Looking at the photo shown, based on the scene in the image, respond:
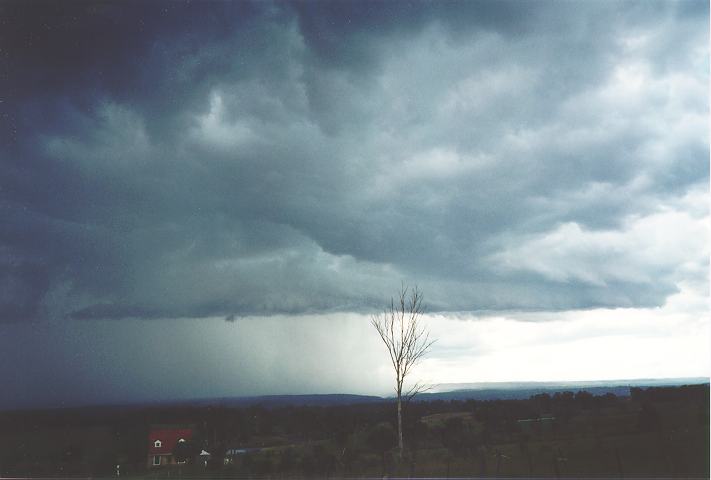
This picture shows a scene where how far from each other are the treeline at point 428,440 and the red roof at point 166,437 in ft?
4.32

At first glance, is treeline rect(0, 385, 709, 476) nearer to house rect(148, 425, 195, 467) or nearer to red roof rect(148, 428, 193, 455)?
house rect(148, 425, 195, 467)

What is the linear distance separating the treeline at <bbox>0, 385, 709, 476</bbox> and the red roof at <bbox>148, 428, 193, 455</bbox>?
51.8 inches

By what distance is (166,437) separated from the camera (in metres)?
72.3

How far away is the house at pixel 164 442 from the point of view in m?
70.0

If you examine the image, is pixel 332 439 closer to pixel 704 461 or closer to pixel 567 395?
pixel 567 395

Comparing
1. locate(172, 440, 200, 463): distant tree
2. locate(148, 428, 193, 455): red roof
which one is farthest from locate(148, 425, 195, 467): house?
locate(172, 440, 200, 463): distant tree

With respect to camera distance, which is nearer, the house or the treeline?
the treeline

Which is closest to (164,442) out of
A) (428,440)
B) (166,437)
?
(166,437)

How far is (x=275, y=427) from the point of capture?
258 ft

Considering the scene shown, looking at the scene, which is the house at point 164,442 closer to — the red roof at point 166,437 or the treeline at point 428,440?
the red roof at point 166,437

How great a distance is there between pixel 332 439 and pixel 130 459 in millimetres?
31439

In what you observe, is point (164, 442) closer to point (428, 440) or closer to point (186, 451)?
point (186, 451)

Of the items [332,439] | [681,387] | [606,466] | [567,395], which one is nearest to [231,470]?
[332,439]

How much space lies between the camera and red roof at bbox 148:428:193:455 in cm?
7081
